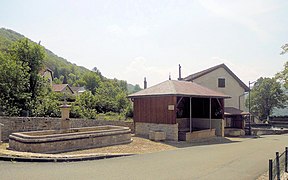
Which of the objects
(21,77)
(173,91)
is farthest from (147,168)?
(21,77)

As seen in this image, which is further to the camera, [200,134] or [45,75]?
[45,75]

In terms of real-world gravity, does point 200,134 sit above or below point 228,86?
below

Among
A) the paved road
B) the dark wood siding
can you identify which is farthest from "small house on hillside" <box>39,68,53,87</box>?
the paved road

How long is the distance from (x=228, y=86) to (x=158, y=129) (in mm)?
16257

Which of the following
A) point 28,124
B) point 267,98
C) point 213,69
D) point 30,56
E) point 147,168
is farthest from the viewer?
point 267,98

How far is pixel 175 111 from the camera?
56.1 feet

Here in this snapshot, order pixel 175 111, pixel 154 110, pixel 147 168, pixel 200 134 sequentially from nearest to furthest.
A: pixel 147 168, pixel 175 111, pixel 154 110, pixel 200 134

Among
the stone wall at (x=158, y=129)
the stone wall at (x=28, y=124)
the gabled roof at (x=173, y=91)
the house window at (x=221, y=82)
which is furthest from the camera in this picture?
the house window at (x=221, y=82)

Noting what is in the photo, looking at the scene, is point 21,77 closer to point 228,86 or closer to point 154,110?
point 154,110

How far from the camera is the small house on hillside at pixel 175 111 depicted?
17.3m

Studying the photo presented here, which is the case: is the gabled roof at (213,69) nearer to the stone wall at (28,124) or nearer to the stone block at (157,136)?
the stone block at (157,136)

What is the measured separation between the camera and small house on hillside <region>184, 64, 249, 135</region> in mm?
27922

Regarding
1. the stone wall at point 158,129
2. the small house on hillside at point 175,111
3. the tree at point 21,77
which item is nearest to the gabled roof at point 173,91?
the small house on hillside at point 175,111

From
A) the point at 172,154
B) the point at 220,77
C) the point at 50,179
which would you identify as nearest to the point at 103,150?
the point at 172,154
